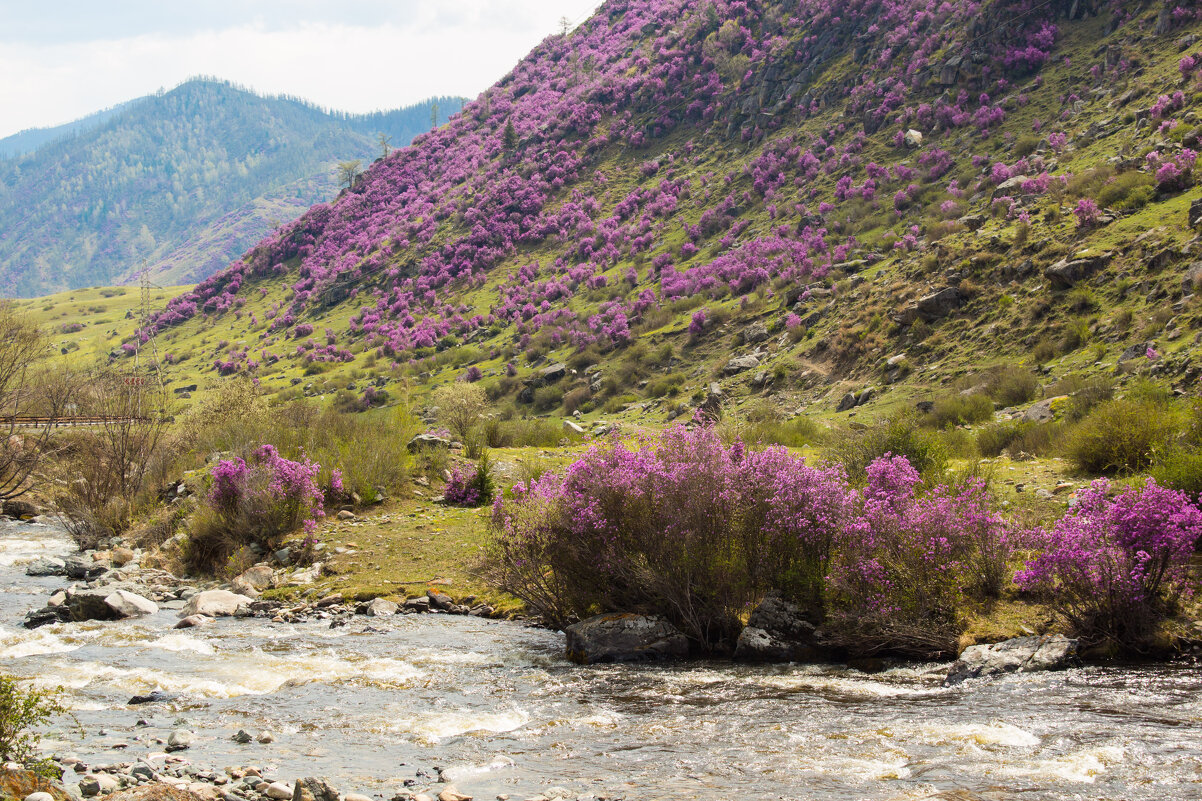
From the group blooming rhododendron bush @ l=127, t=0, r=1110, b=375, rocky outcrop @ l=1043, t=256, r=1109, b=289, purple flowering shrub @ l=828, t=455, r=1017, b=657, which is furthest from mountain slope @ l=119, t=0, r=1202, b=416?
purple flowering shrub @ l=828, t=455, r=1017, b=657

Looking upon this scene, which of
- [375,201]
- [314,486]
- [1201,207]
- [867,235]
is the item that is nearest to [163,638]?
[314,486]

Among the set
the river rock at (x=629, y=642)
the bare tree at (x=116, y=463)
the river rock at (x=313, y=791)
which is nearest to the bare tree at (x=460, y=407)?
the bare tree at (x=116, y=463)

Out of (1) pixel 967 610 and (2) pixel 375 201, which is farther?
(2) pixel 375 201

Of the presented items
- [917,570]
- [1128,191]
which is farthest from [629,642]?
[1128,191]

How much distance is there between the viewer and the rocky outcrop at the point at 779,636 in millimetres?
11828

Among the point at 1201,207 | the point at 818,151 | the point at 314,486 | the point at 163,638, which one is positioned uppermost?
the point at 818,151

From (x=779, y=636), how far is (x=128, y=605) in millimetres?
13570

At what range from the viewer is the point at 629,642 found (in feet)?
41.5

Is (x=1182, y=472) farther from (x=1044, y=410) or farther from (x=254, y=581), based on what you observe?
(x=254, y=581)

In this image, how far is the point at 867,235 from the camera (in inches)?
2068

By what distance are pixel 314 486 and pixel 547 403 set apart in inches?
1416

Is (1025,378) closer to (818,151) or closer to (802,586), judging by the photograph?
(802,586)

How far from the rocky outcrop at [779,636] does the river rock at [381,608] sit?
798 centimetres

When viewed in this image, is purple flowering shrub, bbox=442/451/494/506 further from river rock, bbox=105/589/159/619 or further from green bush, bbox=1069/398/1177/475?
green bush, bbox=1069/398/1177/475
